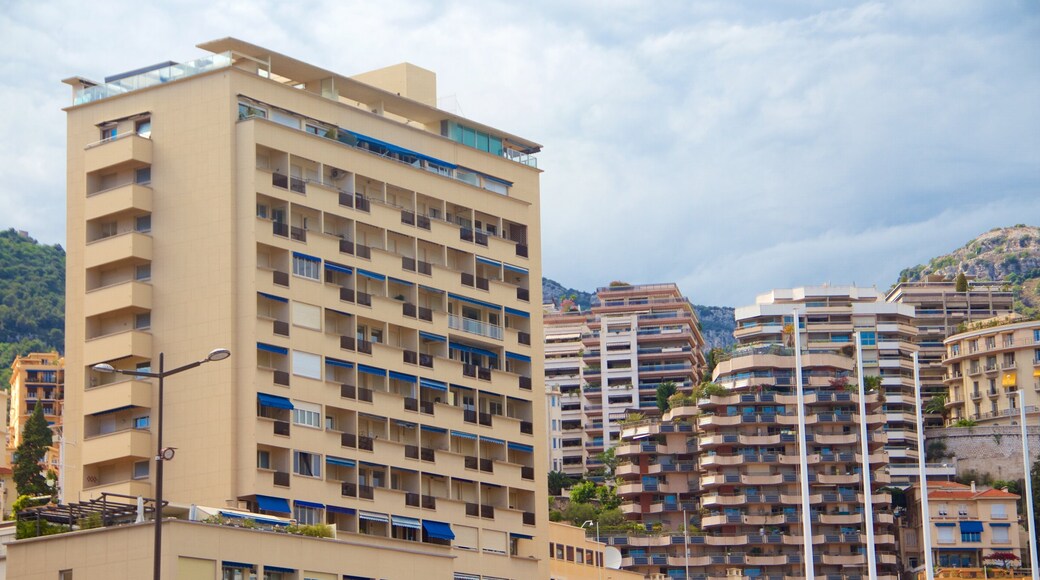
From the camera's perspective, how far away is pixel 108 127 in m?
91.8

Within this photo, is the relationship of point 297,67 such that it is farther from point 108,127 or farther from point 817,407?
point 817,407

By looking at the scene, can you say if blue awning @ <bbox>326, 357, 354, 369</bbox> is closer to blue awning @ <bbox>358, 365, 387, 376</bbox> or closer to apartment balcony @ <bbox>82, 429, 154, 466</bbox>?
blue awning @ <bbox>358, 365, 387, 376</bbox>

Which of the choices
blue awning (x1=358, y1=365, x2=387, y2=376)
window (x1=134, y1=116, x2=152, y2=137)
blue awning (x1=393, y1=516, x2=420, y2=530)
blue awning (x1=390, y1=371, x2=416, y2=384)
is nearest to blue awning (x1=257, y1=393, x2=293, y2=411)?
blue awning (x1=358, y1=365, x2=387, y2=376)

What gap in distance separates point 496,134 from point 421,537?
89.2 ft

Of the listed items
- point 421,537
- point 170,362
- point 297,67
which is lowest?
point 421,537

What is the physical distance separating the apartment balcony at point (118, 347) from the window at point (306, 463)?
9.37 meters

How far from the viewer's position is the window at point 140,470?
85938 millimetres

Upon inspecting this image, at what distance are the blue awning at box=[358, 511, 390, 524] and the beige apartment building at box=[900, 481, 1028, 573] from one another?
90745 millimetres

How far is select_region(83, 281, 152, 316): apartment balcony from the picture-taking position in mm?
87312

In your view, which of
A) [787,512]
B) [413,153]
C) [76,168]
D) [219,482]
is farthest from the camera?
[787,512]

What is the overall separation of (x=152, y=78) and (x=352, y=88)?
1228 centimetres

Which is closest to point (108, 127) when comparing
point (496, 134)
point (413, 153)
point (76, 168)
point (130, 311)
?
point (76, 168)

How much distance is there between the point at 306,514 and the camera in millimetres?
86500

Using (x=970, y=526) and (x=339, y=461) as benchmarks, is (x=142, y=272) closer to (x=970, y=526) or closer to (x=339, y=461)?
(x=339, y=461)
